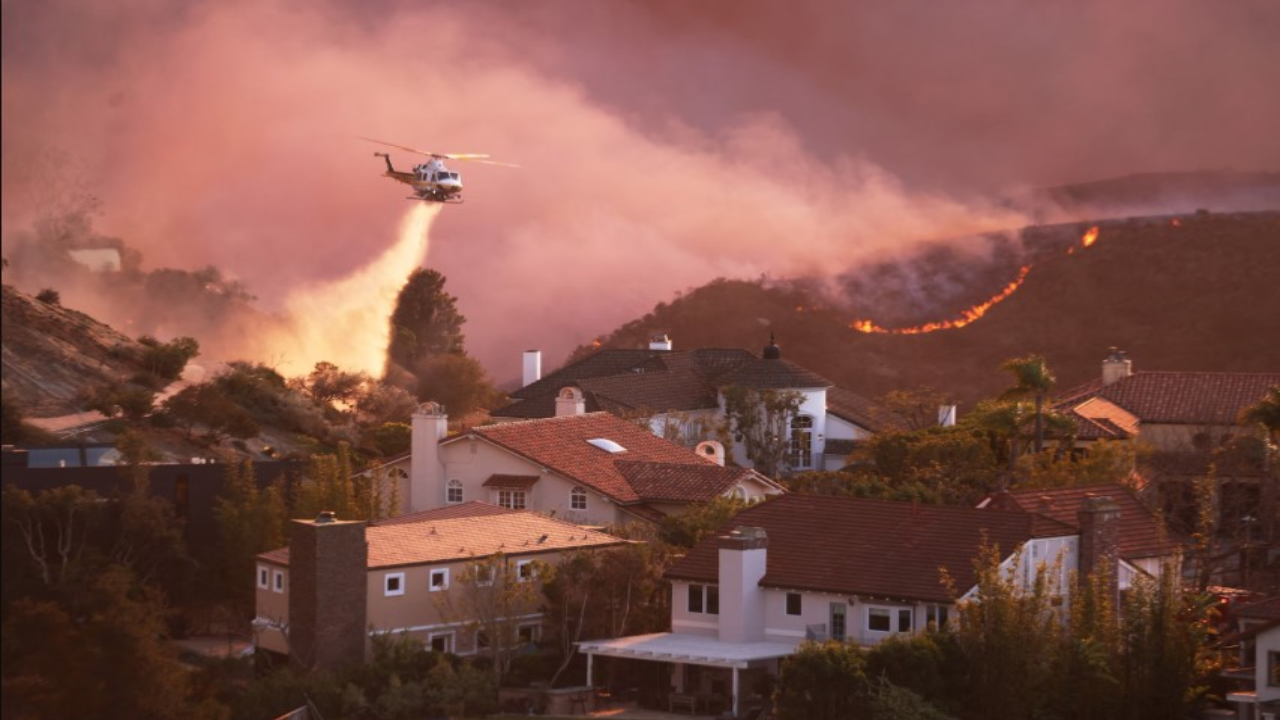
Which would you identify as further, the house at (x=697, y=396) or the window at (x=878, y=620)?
the house at (x=697, y=396)

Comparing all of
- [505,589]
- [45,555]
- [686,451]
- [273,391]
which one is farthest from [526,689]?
[273,391]

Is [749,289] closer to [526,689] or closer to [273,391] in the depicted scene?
[273,391]

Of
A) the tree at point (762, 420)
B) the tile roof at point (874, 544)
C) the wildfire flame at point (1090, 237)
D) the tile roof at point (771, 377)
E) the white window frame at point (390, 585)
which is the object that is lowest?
the white window frame at point (390, 585)

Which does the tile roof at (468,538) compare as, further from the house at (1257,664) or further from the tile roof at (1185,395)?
the tile roof at (1185,395)

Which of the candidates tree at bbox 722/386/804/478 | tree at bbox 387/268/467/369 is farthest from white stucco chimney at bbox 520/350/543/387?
tree at bbox 722/386/804/478

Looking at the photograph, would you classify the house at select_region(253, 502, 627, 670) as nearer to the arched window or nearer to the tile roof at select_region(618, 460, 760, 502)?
the tile roof at select_region(618, 460, 760, 502)

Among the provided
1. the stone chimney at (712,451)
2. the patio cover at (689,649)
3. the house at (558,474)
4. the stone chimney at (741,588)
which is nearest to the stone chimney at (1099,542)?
the patio cover at (689,649)

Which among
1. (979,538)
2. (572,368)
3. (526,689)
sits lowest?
(526,689)
